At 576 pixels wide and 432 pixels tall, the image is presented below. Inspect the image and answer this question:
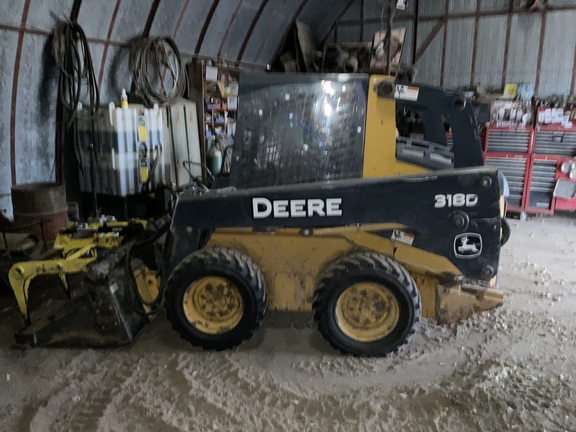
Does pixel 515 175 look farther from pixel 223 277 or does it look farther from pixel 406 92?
pixel 223 277

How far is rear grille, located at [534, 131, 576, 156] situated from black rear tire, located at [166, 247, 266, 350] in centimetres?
598

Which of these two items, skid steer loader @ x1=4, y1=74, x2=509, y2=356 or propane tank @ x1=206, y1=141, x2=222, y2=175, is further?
propane tank @ x1=206, y1=141, x2=222, y2=175

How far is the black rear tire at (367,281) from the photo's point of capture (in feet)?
10.2

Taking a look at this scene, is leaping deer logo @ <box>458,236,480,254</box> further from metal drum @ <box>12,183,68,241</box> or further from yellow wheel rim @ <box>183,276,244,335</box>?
metal drum @ <box>12,183,68,241</box>

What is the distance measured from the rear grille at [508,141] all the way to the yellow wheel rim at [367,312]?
17.7 feet

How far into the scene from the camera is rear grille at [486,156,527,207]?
7492 mm

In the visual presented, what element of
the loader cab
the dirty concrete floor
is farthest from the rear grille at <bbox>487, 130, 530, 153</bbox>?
the loader cab

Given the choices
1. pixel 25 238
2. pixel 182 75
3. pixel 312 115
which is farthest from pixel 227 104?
pixel 312 115

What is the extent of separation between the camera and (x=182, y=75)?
654 cm

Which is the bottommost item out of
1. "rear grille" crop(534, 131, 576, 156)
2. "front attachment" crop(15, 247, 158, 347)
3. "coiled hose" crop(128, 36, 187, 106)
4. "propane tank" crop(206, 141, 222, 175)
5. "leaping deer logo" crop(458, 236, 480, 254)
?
"front attachment" crop(15, 247, 158, 347)

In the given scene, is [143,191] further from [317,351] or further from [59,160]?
[317,351]

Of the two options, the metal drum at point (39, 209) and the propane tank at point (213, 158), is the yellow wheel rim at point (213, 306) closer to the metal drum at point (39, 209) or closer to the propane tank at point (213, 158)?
the metal drum at point (39, 209)

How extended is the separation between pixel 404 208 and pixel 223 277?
130 cm

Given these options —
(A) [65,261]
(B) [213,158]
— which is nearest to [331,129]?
(A) [65,261]
